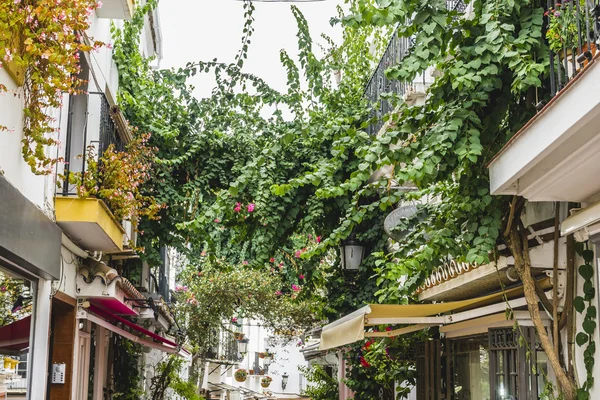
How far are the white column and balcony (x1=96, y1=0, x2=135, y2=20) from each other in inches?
157

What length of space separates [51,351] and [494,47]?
6.56 metres

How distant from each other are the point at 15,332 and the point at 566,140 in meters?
5.04

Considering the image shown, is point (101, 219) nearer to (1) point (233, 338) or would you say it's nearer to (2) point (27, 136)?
(2) point (27, 136)

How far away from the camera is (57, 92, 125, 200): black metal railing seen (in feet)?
30.9

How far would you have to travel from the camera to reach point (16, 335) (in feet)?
23.9

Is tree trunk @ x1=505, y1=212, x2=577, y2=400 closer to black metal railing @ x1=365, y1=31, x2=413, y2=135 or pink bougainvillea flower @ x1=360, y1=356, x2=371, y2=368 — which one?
black metal railing @ x1=365, y1=31, x2=413, y2=135

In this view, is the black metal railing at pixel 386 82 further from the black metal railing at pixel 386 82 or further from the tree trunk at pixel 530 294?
the tree trunk at pixel 530 294

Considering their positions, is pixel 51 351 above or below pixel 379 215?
below

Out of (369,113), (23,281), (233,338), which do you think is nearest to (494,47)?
→ (23,281)

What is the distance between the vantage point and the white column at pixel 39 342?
26.0 ft

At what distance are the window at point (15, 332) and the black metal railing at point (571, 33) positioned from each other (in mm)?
4598

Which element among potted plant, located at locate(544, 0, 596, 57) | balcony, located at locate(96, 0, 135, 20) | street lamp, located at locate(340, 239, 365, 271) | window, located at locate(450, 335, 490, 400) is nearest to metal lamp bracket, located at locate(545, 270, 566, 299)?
potted plant, located at locate(544, 0, 596, 57)

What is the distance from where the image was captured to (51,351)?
9828 millimetres

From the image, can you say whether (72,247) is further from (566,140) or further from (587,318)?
(566,140)
